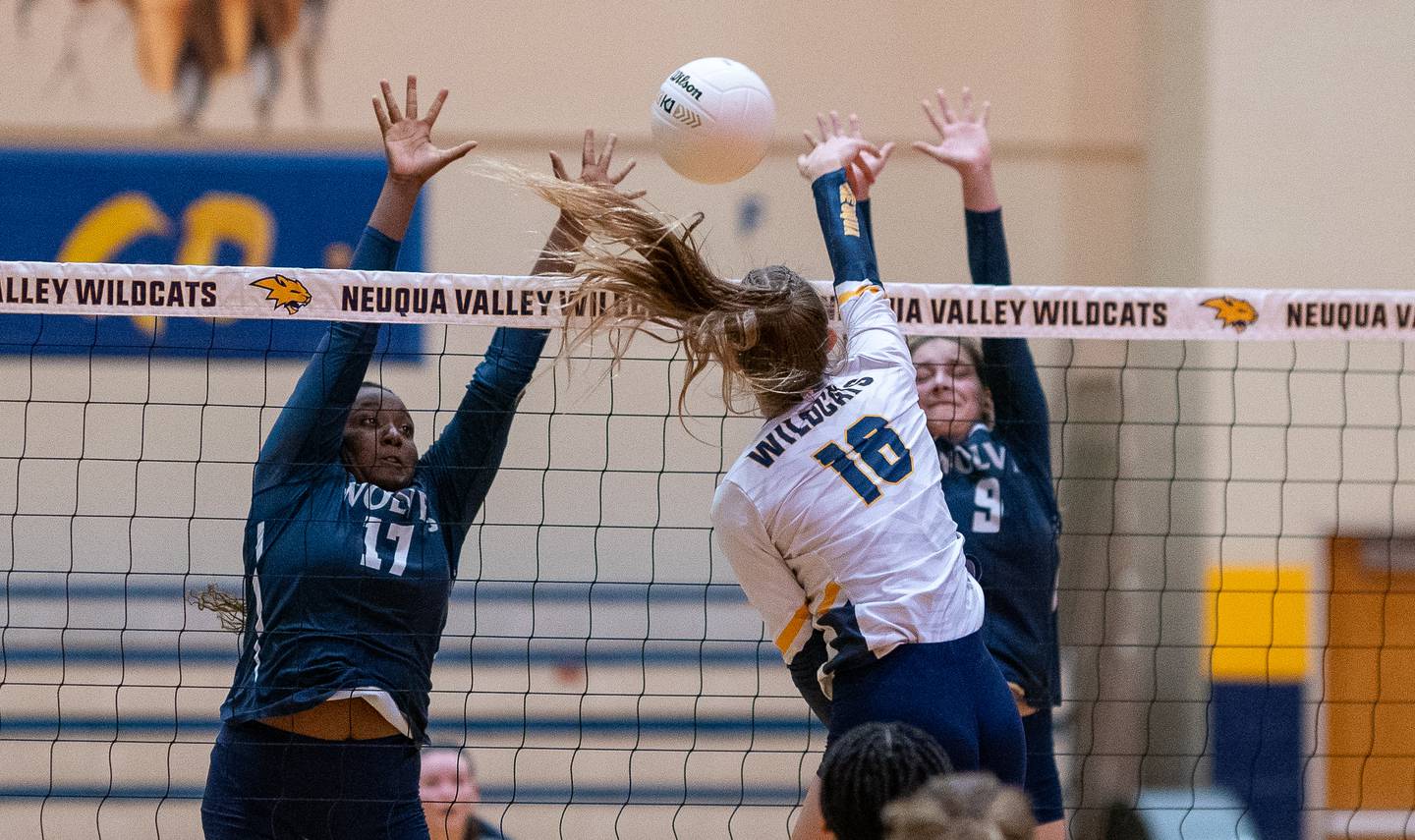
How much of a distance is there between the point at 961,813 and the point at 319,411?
2.03m

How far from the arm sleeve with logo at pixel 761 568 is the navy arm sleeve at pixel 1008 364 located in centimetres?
124

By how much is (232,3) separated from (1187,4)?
4.97 metres

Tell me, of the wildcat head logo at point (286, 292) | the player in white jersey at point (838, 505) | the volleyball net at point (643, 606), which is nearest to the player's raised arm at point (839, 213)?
the player in white jersey at point (838, 505)

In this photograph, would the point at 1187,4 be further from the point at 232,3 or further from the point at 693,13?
the point at 232,3

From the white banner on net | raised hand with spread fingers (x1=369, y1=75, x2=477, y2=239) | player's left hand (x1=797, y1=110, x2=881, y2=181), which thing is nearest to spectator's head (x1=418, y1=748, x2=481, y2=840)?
the white banner on net

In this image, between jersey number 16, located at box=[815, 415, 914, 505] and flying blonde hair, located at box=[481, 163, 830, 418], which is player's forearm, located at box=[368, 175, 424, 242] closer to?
flying blonde hair, located at box=[481, 163, 830, 418]

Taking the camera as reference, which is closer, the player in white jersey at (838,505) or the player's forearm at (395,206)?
the player in white jersey at (838,505)

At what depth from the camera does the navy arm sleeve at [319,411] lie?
133 inches

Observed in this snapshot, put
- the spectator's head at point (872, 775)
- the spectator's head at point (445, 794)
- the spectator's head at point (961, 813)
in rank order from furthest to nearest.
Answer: the spectator's head at point (445, 794) < the spectator's head at point (872, 775) < the spectator's head at point (961, 813)

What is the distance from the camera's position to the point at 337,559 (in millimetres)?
3332

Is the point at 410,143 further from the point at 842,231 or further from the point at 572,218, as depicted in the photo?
the point at 842,231

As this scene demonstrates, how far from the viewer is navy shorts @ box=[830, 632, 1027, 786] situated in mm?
2625

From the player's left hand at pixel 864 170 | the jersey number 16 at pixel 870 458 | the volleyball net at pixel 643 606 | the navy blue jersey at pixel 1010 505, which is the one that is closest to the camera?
the jersey number 16 at pixel 870 458

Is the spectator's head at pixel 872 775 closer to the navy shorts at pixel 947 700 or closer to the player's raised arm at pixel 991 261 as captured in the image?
the navy shorts at pixel 947 700
